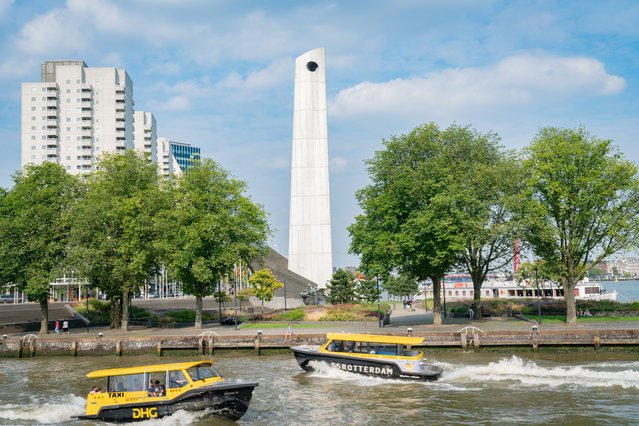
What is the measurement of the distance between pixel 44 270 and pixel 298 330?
2447 centimetres

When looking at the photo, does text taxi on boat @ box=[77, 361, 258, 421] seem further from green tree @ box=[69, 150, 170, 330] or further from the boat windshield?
green tree @ box=[69, 150, 170, 330]

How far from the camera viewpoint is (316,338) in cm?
4344

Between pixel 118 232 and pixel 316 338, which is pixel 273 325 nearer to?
pixel 316 338

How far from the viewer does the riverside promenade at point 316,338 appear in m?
40.9

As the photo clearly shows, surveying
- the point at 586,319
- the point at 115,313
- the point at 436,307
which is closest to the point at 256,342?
the point at 436,307

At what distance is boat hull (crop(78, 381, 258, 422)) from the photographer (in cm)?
2453

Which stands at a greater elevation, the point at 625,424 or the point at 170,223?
the point at 170,223

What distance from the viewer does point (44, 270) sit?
174 ft

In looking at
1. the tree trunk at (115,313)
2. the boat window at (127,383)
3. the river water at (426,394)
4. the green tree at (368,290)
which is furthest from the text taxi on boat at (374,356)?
the green tree at (368,290)

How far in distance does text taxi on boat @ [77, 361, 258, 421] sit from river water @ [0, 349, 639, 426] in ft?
1.94

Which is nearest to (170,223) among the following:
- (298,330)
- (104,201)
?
(104,201)

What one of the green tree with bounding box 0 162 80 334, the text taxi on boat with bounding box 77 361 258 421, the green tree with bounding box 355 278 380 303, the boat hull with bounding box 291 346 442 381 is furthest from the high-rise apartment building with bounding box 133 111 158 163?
the text taxi on boat with bounding box 77 361 258 421

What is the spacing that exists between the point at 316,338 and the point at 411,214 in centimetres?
1434

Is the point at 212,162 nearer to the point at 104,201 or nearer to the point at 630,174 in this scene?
the point at 104,201
